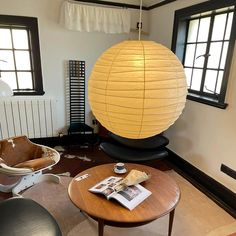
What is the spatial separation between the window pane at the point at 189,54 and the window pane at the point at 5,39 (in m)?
2.56

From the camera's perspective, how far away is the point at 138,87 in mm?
913

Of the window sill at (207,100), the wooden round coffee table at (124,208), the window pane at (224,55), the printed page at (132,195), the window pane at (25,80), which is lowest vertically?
the wooden round coffee table at (124,208)

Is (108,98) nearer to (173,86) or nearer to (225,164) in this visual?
(173,86)

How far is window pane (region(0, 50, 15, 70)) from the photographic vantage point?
3.03 metres

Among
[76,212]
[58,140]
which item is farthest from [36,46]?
[76,212]

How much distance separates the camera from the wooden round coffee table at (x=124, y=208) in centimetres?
140

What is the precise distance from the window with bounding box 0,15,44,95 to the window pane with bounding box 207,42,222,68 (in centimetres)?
240

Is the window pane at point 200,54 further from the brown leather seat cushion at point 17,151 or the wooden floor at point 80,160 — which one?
the brown leather seat cushion at point 17,151

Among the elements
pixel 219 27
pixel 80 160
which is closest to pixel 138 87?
pixel 219 27

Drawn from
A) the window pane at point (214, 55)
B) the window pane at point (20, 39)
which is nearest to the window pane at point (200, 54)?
the window pane at point (214, 55)

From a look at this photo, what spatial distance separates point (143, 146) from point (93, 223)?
3.81 feet

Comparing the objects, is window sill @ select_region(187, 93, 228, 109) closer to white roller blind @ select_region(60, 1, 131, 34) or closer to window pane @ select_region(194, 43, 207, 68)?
window pane @ select_region(194, 43, 207, 68)

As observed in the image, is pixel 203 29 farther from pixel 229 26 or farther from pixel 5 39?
Answer: pixel 5 39

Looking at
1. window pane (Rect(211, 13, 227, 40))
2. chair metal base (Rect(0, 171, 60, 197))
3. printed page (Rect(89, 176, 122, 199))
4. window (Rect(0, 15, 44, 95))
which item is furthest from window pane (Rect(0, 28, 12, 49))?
window pane (Rect(211, 13, 227, 40))
